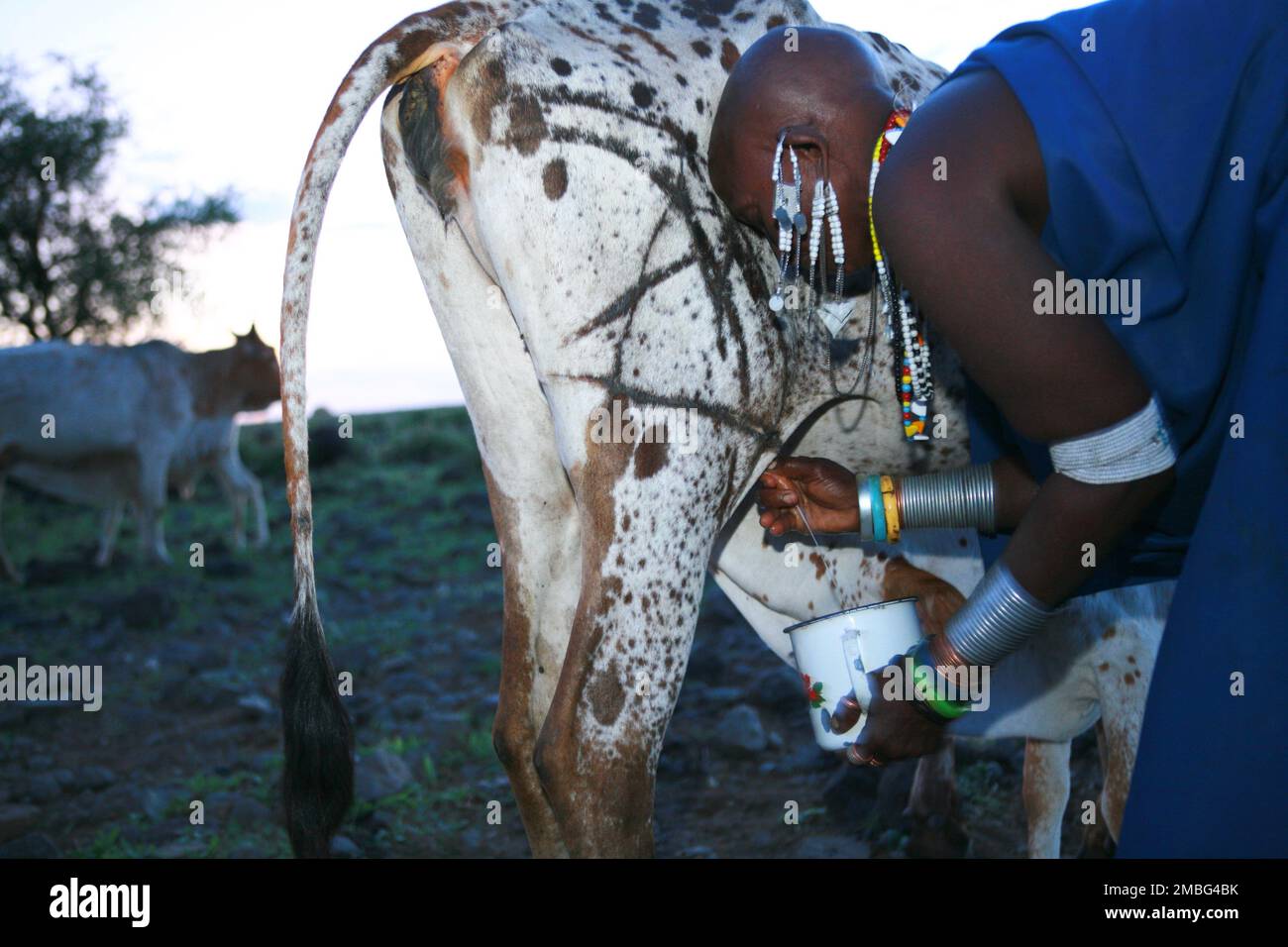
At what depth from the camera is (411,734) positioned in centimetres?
468

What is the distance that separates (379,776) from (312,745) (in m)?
1.77

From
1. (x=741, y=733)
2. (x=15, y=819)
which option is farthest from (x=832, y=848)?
(x=15, y=819)

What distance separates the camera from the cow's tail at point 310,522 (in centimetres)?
236

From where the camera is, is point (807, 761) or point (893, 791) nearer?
point (893, 791)

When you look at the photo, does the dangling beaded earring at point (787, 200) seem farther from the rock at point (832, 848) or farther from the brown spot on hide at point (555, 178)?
the rock at point (832, 848)

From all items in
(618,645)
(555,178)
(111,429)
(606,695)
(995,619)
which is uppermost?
(555,178)

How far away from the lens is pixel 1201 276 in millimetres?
1740

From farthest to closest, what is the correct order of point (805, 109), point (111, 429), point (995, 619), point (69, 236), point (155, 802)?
point (69, 236), point (111, 429), point (155, 802), point (805, 109), point (995, 619)

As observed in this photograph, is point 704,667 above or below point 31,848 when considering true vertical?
above

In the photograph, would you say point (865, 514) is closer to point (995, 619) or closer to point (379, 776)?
point (995, 619)

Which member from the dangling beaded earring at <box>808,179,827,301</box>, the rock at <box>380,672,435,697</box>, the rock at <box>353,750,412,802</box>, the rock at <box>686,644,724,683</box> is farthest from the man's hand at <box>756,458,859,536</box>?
the rock at <box>380,672,435,697</box>

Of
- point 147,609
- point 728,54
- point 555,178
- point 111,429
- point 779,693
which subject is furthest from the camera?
point 111,429
